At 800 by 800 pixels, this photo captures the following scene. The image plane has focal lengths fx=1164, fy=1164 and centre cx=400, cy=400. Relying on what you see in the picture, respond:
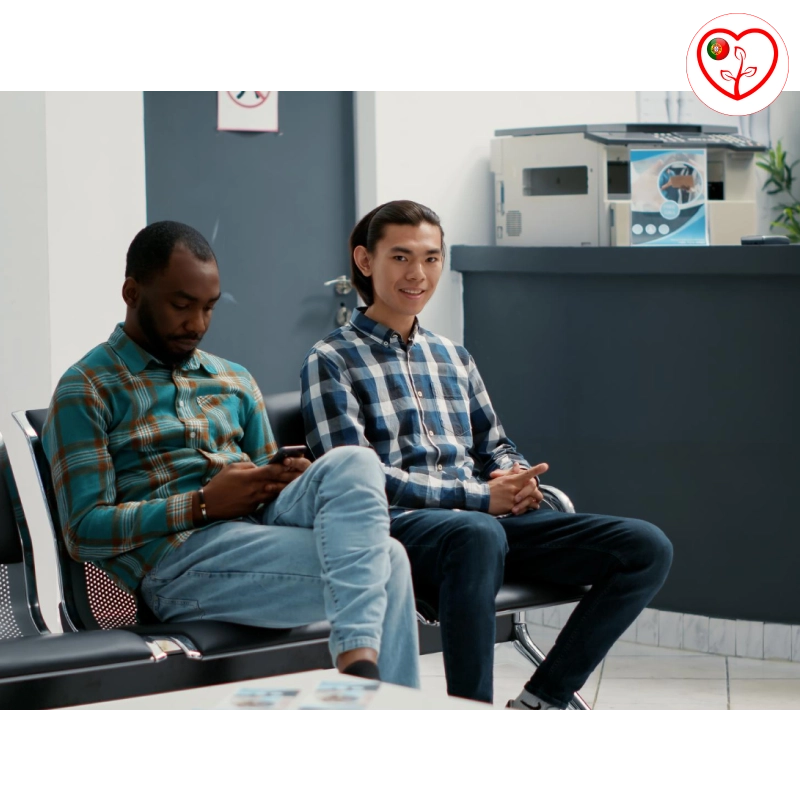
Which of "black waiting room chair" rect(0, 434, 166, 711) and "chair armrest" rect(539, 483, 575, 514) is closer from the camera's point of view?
"black waiting room chair" rect(0, 434, 166, 711)

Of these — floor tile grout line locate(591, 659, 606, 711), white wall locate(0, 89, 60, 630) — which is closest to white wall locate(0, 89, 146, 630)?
white wall locate(0, 89, 60, 630)

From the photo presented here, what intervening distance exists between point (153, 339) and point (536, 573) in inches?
35.7

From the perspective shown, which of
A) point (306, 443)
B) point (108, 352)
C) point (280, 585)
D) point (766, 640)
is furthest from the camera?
point (766, 640)

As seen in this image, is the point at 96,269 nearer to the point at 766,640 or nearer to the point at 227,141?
the point at 227,141

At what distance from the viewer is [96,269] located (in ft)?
10.2

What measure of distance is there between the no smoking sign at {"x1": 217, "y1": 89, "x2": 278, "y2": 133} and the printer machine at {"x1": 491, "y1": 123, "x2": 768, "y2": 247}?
0.77 meters

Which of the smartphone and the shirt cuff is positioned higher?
the smartphone

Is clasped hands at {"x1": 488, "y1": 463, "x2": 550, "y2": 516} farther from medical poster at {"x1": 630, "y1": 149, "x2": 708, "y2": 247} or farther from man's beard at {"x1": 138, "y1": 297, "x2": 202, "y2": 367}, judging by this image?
medical poster at {"x1": 630, "y1": 149, "x2": 708, "y2": 247}

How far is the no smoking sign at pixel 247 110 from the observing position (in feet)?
12.3

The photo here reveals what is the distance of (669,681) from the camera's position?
3.17 meters

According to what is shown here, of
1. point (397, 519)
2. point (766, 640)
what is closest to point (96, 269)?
point (397, 519)

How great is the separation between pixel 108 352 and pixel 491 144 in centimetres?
212

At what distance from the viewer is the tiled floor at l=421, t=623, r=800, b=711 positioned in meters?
2.97
